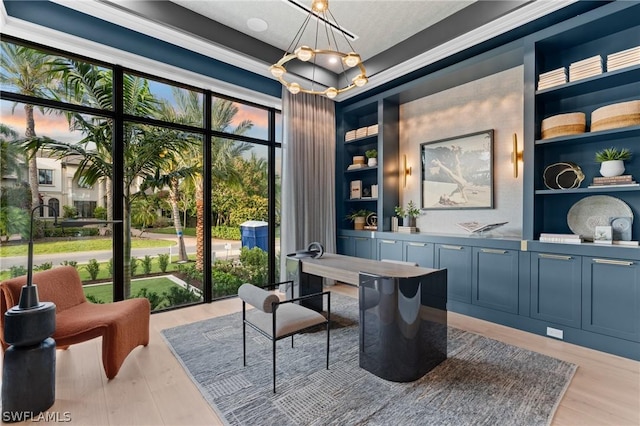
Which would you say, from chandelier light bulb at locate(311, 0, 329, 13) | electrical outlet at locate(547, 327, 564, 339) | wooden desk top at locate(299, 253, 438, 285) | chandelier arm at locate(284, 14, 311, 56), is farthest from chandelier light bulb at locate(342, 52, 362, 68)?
electrical outlet at locate(547, 327, 564, 339)

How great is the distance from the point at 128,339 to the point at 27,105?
8.08ft

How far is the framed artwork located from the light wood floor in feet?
5.84

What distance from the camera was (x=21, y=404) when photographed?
1744 millimetres

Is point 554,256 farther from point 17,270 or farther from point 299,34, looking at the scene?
point 17,270

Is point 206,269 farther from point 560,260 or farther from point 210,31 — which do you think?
point 560,260

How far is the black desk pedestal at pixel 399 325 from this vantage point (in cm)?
210

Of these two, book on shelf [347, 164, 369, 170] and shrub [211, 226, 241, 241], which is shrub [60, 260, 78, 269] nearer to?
shrub [211, 226, 241, 241]

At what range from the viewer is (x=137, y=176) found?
137 inches

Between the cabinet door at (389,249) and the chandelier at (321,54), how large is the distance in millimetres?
2194

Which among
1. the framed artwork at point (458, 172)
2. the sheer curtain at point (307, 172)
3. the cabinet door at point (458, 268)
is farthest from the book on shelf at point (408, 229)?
the sheer curtain at point (307, 172)

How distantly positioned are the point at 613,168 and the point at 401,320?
247cm

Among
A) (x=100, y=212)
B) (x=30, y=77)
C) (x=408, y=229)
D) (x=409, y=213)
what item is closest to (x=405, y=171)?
(x=409, y=213)

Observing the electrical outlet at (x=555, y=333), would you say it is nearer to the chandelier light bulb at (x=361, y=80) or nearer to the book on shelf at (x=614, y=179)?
the book on shelf at (x=614, y=179)

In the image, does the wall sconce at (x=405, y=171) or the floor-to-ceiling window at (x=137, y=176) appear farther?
the wall sconce at (x=405, y=171)
